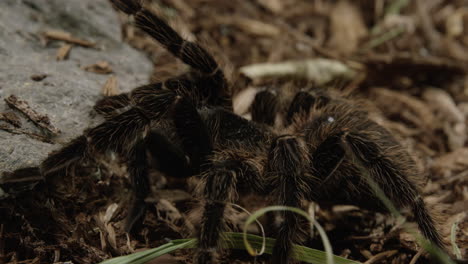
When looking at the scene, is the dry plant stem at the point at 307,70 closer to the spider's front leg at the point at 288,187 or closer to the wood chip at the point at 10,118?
the spider's front leg at the point at 288,187

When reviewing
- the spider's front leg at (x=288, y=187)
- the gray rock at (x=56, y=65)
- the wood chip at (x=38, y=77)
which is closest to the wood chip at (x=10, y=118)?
the gray rock at (x=56, y=65)

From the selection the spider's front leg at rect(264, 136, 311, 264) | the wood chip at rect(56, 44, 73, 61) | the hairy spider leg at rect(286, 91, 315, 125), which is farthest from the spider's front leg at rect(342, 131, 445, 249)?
the wood chip at rect(56, 44, 73, 61)

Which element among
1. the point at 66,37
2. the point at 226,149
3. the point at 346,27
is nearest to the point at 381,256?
the point at 226,149

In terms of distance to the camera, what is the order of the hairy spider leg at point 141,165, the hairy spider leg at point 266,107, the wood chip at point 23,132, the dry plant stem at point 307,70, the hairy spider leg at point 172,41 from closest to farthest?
the wood chip at point 23,132 < the hairy spider leg at point 141,165 < the hairy spider leg at point 172,41 < the hairy spider leg at point 266,107 < the dry plant stem at point 307,70

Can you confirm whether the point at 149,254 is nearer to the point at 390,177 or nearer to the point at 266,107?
the point at 390,177

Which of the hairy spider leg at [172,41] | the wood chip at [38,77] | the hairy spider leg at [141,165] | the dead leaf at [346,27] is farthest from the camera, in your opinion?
the dead leaf at [346,27]

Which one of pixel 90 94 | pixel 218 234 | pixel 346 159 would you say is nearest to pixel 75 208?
pixel 90 94

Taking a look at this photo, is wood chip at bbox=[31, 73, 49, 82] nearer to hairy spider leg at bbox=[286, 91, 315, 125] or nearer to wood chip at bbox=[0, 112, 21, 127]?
wood chip at bbox=[0, 112, 21, 127]
